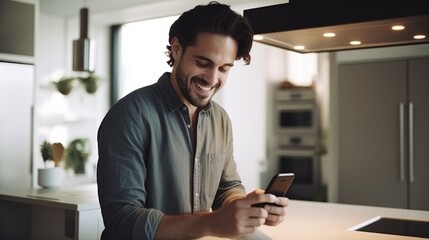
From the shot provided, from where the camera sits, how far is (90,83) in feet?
17.5

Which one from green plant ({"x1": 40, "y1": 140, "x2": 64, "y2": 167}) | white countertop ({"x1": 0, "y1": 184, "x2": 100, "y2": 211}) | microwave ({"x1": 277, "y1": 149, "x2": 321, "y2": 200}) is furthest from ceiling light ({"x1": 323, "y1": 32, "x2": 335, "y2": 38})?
microwave ({"x1": 277, "y1": 149, "x2": 321, "y2": 200})

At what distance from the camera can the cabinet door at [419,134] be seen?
13.6ft

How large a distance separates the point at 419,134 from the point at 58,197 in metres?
2.80

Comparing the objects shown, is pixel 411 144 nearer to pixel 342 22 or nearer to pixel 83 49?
pixel 83 49

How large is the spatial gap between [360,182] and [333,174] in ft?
1.09

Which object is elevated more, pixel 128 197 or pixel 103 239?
pixel 128 197

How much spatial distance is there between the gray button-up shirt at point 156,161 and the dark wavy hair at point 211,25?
0.19 m

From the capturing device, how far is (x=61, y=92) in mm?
5125

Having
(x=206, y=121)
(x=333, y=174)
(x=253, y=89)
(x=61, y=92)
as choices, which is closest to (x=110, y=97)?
(x=61, y=92)

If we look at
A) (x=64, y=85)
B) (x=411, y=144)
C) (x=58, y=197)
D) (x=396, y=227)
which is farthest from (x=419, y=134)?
(x=64, y=85)

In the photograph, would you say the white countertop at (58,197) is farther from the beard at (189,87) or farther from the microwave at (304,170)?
the microwave at (304,170)

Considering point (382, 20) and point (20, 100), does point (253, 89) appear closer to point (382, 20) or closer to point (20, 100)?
point (20, 100)

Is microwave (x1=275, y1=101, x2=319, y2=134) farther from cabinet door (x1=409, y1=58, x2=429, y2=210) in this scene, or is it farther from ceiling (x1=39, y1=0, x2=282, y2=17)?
ceiling (x1=39, y1=0, x2=282, y2=17)

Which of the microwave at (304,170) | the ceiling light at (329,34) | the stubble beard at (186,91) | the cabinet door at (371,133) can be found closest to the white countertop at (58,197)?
the stubble beard at (186,91)
